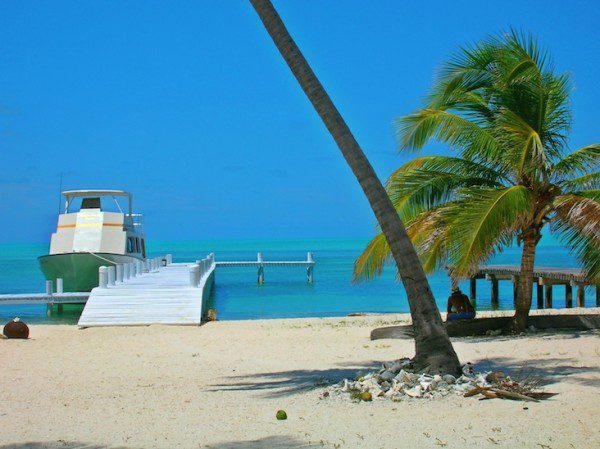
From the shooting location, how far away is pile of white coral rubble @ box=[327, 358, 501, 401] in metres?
8.38

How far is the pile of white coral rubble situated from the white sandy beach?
220mm

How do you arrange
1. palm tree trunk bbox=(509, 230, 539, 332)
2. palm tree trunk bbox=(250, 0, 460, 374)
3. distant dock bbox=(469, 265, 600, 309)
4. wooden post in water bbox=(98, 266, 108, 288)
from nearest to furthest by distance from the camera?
1. palm tree trunk bbox=(250, 0, 460, 374)
2. palm tree trunk bbox=(509, 230, 539, 332)
3. wooden post in water bbox=(98, 266, 108, 288)
4. distant dock bbox=(469, 265, 600, 309)

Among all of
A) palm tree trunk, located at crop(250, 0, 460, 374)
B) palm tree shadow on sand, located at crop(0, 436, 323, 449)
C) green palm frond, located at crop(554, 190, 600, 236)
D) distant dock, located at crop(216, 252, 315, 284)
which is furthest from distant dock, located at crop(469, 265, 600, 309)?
palm tree shadow on sand, located at crop(0, 436, 323, 449)

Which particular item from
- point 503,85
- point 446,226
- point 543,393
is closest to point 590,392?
point 543,393

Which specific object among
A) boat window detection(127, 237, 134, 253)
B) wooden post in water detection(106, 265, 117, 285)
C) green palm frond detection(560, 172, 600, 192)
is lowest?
wooden post in water detection(106, 265, 117, 285)

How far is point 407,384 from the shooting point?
28.1 ft

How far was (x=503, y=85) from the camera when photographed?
13586 millimetres

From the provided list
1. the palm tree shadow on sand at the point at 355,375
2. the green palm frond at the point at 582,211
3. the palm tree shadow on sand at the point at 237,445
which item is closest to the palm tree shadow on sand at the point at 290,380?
the palm tree shadow on sand at the point at 355,375

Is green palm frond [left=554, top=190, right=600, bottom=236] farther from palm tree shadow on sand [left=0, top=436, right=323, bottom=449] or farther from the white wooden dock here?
the white wooden dock

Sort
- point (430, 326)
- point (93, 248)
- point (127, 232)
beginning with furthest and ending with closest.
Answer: point (127, 232) → point (93, 248) → point (430, 326)

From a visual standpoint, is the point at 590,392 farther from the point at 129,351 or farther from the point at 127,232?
the point at 127,232

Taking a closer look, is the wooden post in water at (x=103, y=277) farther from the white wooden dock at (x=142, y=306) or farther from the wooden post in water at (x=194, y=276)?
the wooden post in water at (x=194, y=276)

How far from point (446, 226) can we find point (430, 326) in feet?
14.9

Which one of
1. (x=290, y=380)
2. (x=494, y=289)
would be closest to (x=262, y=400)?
(x=290, y=380)
